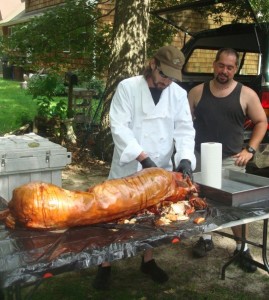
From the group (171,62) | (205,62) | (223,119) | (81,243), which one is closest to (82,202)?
(81,243)

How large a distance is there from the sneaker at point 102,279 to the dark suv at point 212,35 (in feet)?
7.84

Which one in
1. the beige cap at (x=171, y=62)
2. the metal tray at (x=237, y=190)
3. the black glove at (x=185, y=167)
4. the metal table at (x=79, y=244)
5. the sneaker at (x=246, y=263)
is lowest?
the sneaker at (x=246, y=263)

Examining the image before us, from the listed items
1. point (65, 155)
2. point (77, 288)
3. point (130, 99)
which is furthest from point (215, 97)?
point (77, 288)

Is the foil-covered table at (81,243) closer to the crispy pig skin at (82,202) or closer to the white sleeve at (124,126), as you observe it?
the crispy pig skin at (82,202)

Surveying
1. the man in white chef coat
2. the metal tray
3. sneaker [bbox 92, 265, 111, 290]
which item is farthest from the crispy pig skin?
sneaker [bbox 92, 265, 111, 290]

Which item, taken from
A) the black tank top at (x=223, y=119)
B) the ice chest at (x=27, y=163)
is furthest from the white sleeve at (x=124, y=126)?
the black tank top at (x=223, y=119)

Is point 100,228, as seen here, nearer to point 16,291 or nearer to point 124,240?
point 124,240

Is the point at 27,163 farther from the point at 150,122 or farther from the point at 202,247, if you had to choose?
the point at 202,247

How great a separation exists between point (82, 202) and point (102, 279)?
1392mm

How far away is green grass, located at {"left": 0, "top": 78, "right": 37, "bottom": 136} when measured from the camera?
8821 millimetres

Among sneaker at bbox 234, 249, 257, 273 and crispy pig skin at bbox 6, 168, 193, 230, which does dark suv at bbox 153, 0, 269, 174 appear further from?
crispy pig skin at bbox 6, 168, 193, 230

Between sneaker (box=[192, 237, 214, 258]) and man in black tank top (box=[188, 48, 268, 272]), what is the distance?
32cm

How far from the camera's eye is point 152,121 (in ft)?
9.70

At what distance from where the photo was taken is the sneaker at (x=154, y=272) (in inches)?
129
